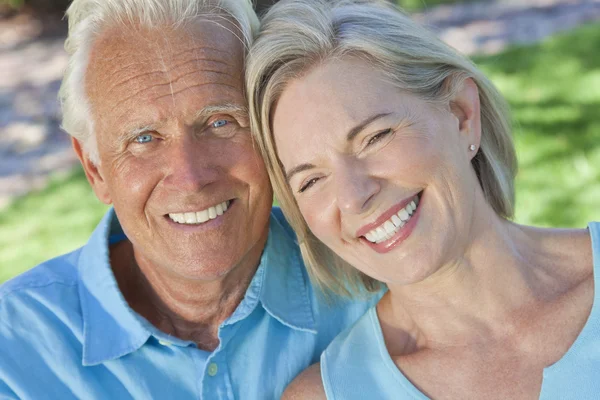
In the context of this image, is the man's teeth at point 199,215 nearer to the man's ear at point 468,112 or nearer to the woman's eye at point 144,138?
the woman's eye at point 144,138

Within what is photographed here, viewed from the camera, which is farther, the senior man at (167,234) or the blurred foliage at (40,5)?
the blurred foliage at (40,5)

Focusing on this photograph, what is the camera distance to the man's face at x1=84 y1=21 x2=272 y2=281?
280 cm

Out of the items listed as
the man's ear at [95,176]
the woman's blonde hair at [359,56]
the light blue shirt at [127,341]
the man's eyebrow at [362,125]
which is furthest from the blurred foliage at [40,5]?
the man's eyebrow at [362,125]

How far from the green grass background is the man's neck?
2186 mm

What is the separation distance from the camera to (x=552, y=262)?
2.84 metres

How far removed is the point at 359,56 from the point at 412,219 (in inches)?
21.0

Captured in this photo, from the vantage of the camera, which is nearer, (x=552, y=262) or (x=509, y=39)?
(x=552, y=262)

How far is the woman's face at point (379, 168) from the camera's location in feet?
8.39

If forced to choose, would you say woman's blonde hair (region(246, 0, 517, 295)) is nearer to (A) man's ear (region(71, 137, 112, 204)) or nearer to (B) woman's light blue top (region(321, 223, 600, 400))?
(B) woman's light blue top (region(321, 223, 600, 400))

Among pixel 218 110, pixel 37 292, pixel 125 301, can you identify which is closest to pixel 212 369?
pixel 125 301

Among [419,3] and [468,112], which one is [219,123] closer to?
[468,112]

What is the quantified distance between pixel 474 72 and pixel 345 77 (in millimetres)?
506

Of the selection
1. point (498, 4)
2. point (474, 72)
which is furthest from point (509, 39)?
point (474, 72)

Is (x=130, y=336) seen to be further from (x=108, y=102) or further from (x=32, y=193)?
(x=32, y=193)
